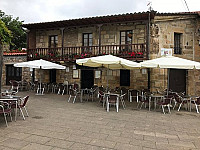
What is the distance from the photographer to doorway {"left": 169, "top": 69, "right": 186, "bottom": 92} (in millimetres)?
10312

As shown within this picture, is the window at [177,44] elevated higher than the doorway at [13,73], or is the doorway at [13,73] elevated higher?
the window at [177,44]

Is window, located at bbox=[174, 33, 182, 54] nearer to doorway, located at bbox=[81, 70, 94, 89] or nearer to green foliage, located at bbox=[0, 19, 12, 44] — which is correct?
doorway, located at bbox=[81, 70, 94, 89]

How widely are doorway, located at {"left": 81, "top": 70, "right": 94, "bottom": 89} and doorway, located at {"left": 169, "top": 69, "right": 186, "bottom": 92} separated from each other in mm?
5462

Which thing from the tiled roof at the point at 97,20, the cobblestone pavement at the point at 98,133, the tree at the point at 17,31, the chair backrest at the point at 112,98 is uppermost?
the tree at the point at 17,31

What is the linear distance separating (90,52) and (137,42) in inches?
125

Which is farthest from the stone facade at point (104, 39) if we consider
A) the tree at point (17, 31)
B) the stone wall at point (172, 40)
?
the tree at point (17, 31)

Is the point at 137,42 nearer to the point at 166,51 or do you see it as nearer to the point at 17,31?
the point at 166,51

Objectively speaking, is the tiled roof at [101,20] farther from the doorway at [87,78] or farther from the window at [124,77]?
the doorway at [87,78]

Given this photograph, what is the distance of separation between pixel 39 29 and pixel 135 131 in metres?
11.4

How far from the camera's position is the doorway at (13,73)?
1371 cm

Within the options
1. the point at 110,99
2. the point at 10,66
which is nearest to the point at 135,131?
the point at 110,99

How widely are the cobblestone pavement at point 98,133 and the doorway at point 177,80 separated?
5.04 metres

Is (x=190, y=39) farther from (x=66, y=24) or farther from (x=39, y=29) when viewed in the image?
(x=39, y=29)

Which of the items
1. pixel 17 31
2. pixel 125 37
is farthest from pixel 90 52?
pixel 17 31
